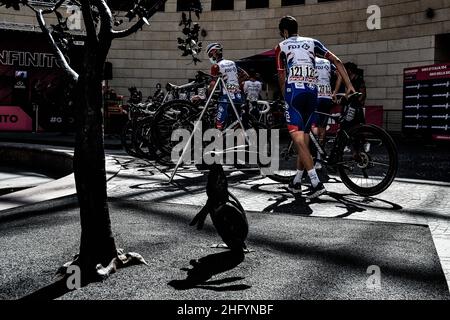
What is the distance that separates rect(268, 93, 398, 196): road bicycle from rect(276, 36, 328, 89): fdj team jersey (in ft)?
1.30

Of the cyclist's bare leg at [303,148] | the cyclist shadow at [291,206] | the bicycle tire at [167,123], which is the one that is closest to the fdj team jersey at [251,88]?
the bicycle tire at [167,123]

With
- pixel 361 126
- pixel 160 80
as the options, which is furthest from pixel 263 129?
pixel 160 80

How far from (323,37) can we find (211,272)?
65.5 feet

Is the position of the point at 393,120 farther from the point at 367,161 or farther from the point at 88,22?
the point at 88,22

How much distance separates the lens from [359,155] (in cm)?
539

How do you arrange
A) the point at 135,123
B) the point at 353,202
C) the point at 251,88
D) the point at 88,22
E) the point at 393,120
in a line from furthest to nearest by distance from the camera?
1. the point at 393,120
2. the point at 251,88
3. the point at 135,123
4. the point at 353,202
5. the point at 88,22

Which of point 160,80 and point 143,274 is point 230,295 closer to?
point 143,274

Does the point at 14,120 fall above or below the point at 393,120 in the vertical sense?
below

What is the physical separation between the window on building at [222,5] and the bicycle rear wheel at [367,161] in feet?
64.5

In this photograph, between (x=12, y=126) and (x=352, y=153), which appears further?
(x=12, y=126)

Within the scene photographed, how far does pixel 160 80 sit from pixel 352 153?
20.1m

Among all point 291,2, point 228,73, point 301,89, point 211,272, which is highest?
point 291,2

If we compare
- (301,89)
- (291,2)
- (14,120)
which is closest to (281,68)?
(301,89)

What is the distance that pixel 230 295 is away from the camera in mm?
2492
